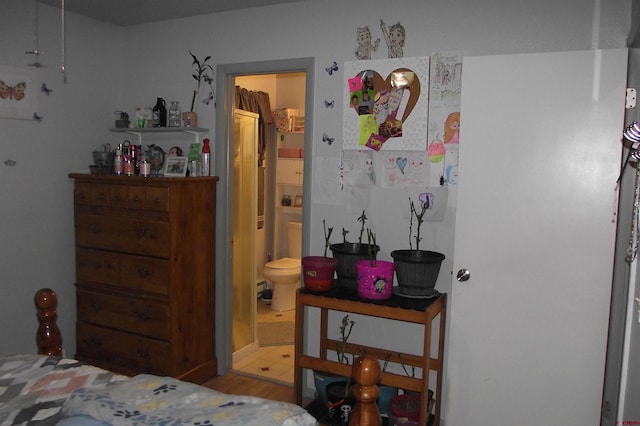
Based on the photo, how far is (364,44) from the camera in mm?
2965

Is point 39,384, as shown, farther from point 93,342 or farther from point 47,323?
point 93,342

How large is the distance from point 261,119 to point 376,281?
3.00 metres

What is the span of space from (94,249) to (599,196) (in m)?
3.07

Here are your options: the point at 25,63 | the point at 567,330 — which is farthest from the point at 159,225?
the point at 567,330

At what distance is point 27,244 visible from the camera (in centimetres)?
338

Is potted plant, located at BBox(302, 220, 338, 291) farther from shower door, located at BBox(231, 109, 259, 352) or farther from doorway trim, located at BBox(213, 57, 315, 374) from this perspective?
shower door, located at BBox(231, 109, 259, 352)

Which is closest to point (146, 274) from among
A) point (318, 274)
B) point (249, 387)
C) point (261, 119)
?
point (249, 387)

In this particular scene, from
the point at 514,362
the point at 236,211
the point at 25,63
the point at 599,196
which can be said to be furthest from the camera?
the point at 236,211

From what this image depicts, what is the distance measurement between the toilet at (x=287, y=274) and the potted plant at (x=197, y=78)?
5.93ft

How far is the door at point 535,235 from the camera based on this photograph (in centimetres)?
235

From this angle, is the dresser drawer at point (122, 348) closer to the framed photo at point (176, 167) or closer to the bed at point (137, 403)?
the framed photo at point (176, 167)

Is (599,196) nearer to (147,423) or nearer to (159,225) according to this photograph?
(147,423)

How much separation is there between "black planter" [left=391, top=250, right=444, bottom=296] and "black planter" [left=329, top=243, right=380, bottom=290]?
0.22 metres

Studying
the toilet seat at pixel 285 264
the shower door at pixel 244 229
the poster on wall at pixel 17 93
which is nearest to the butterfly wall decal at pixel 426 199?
the shower door at pixel 244 229
